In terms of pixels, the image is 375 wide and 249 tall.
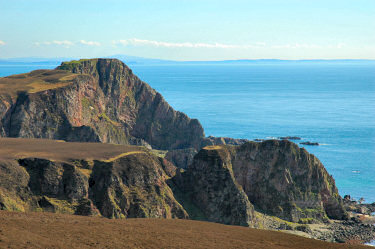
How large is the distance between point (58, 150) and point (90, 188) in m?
12.0

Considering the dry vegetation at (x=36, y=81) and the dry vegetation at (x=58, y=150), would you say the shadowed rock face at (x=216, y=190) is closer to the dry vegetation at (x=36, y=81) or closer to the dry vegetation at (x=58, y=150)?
the dry vegetation at (x=58, y=150)

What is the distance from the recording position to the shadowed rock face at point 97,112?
133875 millimetres

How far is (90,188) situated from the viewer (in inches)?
3440

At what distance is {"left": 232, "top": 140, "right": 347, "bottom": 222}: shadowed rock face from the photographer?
108 m

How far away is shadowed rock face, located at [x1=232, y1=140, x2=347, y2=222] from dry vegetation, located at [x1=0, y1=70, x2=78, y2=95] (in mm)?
63033

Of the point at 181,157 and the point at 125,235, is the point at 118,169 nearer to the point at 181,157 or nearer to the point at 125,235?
the point at 125,235

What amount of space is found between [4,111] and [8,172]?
5607 cm

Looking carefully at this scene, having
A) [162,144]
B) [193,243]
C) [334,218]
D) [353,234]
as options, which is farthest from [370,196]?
[193,243]

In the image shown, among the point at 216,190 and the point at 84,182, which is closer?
the point at 84,182

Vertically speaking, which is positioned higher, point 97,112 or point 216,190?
point 97,112

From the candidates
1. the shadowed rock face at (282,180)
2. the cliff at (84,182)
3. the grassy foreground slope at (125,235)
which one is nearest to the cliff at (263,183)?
the shadowed rock face at (282,180)

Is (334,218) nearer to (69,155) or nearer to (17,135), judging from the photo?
(69,155)

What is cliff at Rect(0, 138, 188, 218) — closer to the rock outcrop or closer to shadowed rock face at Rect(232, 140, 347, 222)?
shadowed rock face at Rect(232, 140, 347, 222)

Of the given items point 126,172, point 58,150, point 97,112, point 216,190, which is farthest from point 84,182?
point 97,112
